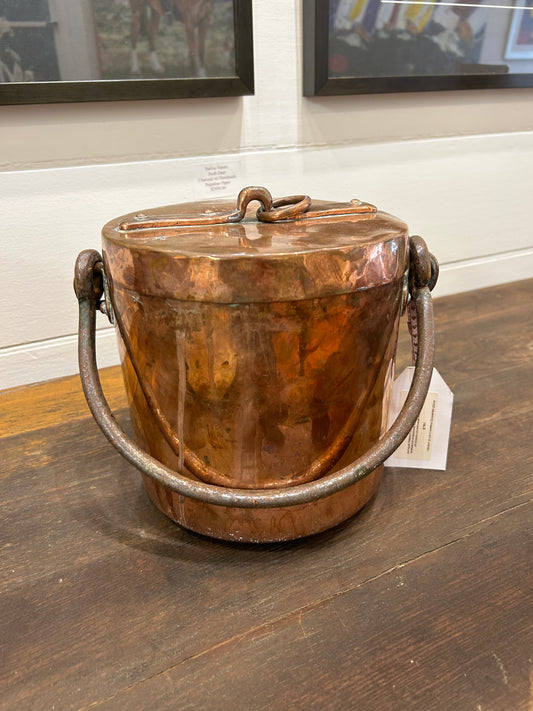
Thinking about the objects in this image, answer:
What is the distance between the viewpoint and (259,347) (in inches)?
24.0

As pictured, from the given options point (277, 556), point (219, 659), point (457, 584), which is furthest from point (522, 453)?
point (219, 659)

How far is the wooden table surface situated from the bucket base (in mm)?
27

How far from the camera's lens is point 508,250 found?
181cm

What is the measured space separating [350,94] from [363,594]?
3.74 ft

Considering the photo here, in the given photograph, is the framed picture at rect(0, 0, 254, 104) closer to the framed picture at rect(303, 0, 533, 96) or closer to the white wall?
the white wall

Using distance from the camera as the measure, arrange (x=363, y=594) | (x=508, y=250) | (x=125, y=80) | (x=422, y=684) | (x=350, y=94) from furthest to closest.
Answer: (x=508, y=250) → (x=350, y=94) → (x=125, y=80) → (x=363, y=594) → (x=422, y=684)

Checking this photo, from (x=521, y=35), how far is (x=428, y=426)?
127 centimetres

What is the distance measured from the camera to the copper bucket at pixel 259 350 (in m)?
0.60

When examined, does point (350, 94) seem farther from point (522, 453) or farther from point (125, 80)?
point (522, 453)

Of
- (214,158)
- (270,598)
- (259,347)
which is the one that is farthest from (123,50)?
(270,598)

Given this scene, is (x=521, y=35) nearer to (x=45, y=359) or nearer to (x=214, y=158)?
(x=214, y=158)

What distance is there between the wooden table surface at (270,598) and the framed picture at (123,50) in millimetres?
694

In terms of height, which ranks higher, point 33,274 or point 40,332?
point 33,274

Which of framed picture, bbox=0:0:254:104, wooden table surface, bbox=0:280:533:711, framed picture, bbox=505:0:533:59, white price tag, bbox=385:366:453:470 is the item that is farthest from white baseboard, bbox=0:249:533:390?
framed picture, bbox=505:0:533:59
